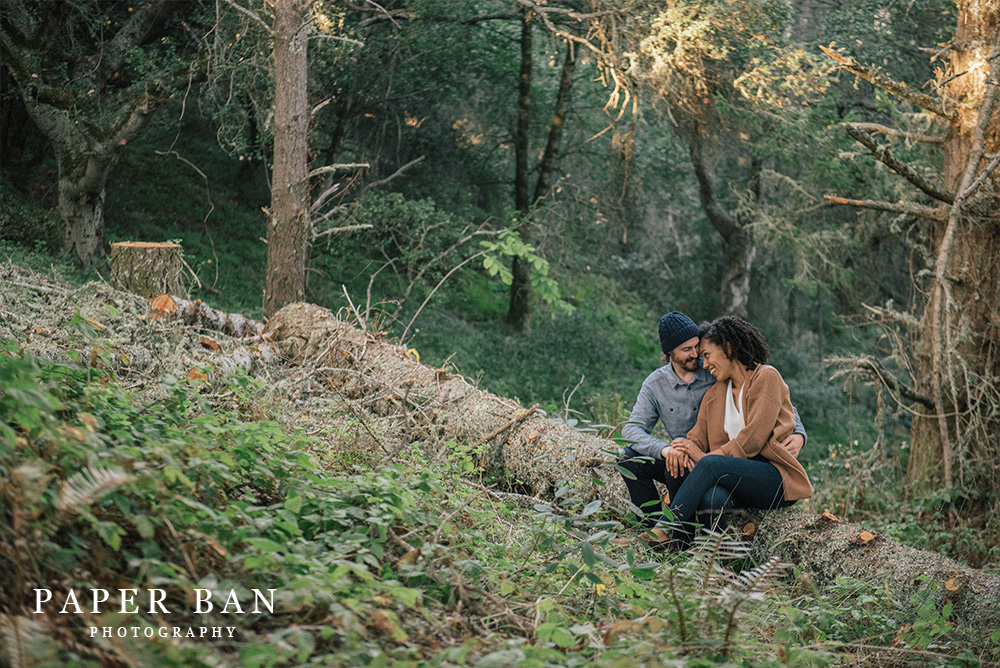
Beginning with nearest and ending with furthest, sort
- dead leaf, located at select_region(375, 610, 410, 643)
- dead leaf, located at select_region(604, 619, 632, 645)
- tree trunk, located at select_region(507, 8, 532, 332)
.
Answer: dead leaf, located at select_region(375, 610, 410, 643) < dead leaf, located at select_region(604, 619, 632, 645) < tree trunk, located at select_region(507, 8, 532, 332)

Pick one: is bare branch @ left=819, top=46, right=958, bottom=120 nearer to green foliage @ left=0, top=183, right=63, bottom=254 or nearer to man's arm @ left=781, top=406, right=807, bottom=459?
man's arm @ left=781, top=406, right=807, bottom=459

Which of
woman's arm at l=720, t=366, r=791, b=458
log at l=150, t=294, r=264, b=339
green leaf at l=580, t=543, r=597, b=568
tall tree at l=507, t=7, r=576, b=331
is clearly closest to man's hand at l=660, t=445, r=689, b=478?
woman's arm at l=720, t=366, r=791, b=458

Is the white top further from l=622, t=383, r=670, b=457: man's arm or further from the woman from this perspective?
l=622, t=383, r=670, b=457: man's arm

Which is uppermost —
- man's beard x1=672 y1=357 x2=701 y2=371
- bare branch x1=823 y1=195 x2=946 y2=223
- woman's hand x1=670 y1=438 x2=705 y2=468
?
bare branch x1=823 y1=195 x2=946 y2=223

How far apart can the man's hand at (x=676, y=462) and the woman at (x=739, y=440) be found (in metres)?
0.04

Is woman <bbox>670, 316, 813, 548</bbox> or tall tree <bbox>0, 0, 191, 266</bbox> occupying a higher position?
tall tree <bbox>0, 0, 191, 266</bbox>

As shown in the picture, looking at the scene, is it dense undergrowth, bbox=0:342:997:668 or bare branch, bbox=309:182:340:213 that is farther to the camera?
bare branch, bbox=309:182:340:213

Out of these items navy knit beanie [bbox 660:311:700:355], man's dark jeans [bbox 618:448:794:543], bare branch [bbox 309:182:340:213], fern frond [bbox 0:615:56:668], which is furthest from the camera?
bare branch [bbox 309:182:340:213]

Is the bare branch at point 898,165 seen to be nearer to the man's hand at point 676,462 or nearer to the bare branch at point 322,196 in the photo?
the man's hand at point 676,462

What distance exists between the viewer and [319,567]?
2.55 m

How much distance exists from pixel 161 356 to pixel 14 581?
120 inches

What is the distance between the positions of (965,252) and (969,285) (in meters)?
0.29

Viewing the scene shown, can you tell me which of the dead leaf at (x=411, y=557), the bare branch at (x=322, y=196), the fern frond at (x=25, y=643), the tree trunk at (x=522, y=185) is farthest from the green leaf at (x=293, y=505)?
the tree trunk at (x=522, y=185)

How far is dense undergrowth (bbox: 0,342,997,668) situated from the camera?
217cm
